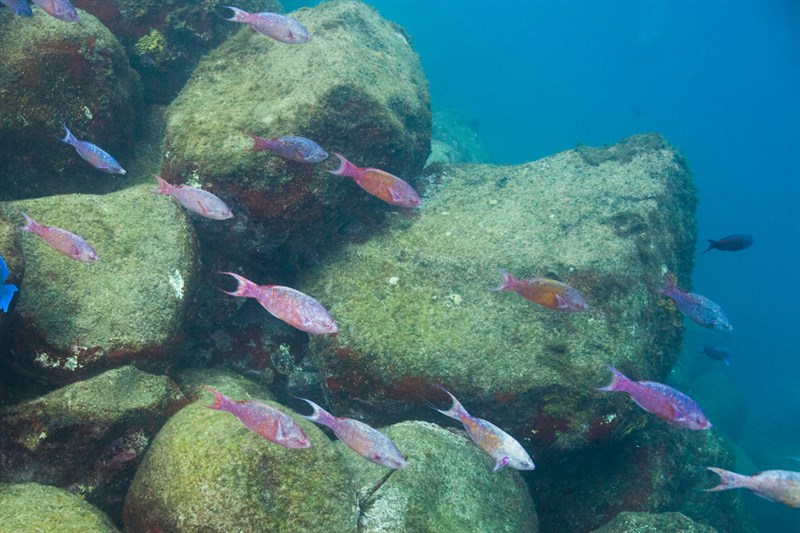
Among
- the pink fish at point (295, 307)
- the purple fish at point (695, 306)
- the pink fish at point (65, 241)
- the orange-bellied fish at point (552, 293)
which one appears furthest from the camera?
the purple fish at point (695, 306)

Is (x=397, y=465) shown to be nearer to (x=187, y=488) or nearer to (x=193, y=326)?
(x=187, y=488)

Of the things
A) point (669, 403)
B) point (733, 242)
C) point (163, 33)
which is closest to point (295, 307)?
point (669, 403)

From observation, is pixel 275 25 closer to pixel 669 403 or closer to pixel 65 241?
pixel 65 241

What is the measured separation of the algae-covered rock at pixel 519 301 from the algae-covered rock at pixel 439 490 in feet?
1.42

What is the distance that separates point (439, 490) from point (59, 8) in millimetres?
5170

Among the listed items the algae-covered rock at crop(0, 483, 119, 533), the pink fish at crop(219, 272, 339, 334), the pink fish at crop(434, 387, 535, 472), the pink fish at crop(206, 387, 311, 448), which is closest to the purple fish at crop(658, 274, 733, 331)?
the pink fish at crop(434, 387, 535, 472)

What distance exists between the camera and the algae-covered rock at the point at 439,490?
329 centimetres

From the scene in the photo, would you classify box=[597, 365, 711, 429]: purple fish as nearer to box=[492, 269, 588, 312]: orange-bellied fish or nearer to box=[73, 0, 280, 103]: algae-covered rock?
box=[492, 269, 588, 312]: orange-bellied fish

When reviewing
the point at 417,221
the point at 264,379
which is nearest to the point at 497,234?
the point at 417,221

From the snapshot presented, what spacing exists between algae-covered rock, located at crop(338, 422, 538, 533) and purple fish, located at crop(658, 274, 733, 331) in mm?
2851

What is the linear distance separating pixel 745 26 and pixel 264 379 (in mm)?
118021

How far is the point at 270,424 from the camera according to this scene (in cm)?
273

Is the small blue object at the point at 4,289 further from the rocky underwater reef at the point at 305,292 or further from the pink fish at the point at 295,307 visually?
the pink fish at the point at 295,307

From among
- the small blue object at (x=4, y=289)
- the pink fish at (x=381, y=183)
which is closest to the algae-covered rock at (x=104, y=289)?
the small blue object at (x=4, y=289)
